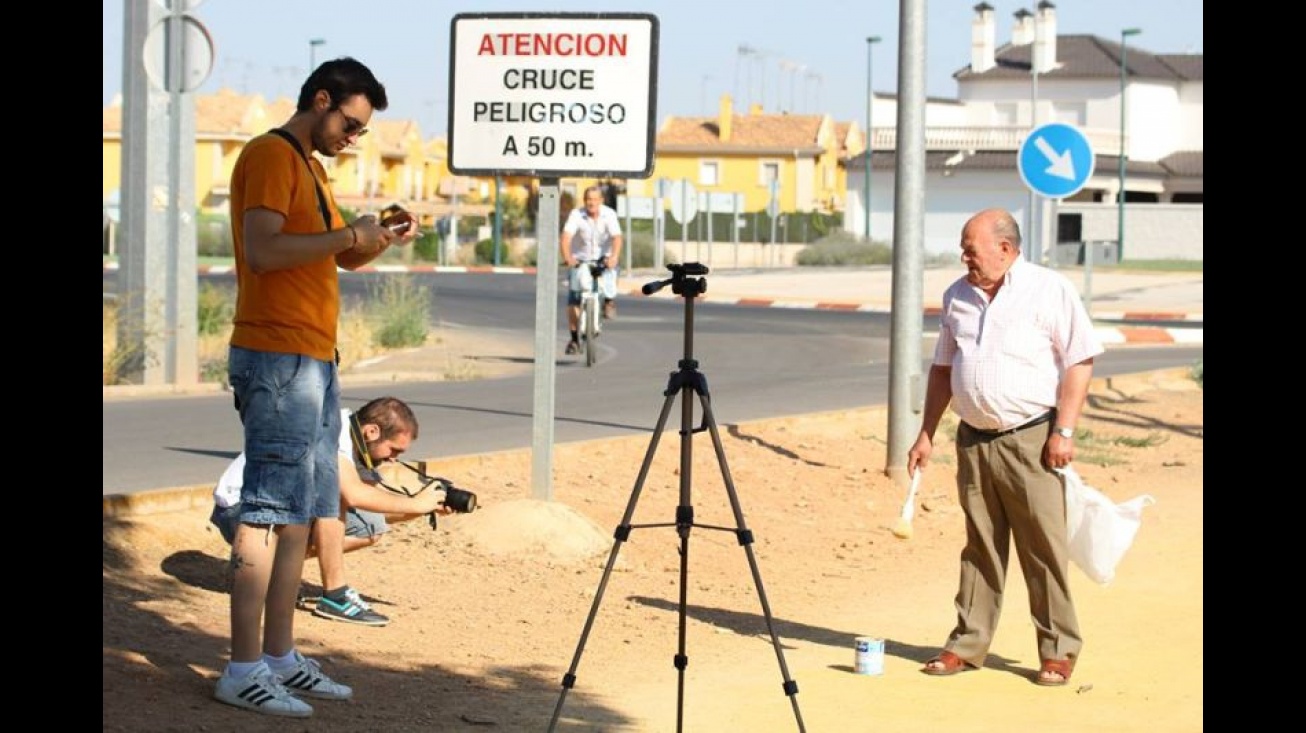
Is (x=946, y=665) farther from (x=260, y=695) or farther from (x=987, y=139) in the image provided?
(x=987, y=139)

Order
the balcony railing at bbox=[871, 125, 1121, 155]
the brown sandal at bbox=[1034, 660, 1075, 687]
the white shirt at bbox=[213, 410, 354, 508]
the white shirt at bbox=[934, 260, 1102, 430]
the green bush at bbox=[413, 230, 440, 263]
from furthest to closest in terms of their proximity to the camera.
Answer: the balcony railing at bbox=[871, 125, 1121, 155]
the green bush at bbox=[413, 230, 440, 263]
the white shirt at bbox=[213, 410, 354, 508]
the brown sandal at bbox=[1034, 660, 1075, 687]
the white shirt at bbox=[934, 260, 1102, 430]

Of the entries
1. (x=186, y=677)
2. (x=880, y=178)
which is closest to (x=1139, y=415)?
(x=186, y=677)

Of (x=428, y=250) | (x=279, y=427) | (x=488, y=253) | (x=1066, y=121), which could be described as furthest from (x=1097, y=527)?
(x=1066, y=121)

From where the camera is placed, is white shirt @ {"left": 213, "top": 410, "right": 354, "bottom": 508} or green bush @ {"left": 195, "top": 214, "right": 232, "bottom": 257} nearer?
white shirt @ {"left": 213, "top": 410, "right": 354, "bottom": 508}

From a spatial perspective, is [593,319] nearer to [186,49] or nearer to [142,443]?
[186,49]

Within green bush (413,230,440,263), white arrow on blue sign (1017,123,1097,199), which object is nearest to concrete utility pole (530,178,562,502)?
white arrow on blue sign (1017,123,1097,199)

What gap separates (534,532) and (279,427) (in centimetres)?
377

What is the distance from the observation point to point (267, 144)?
643cm

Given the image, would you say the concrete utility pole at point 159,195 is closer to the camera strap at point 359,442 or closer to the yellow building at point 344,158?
the camera strap at point 359,442

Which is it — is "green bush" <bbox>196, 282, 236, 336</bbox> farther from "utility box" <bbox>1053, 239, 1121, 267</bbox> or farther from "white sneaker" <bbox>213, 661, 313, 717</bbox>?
"utility box" <bbox>1053, 239, 1121, 267</bbox>

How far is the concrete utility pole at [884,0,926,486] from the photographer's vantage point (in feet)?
41.4

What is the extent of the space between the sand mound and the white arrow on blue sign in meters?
8.48

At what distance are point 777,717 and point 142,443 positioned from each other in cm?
698

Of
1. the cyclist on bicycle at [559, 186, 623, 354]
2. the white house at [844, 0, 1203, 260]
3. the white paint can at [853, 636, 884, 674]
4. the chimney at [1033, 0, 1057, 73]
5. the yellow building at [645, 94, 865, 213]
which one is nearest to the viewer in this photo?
the white paint can at [853, 636, 884, 674]
